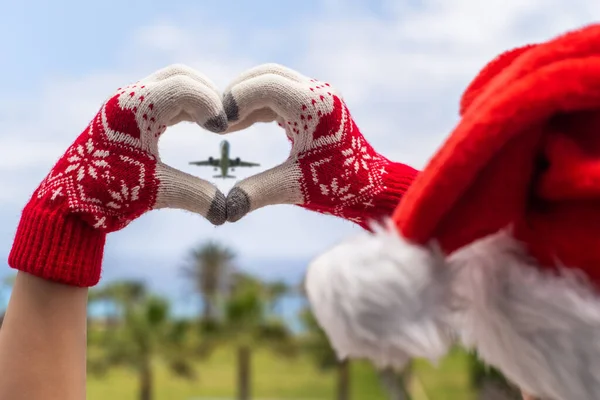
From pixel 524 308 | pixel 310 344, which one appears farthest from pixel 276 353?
pixel 524 308

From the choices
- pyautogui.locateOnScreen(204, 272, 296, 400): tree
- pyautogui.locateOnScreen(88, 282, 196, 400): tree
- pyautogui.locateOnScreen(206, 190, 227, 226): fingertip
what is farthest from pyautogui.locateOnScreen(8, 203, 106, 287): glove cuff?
pyautogui.locateOnScreen(204, 272, 296, 400): tree

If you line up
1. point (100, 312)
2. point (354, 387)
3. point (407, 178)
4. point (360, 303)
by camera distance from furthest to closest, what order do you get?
point (354, 387)
point (100, 312)
point (407, 178)
point (360, 303)

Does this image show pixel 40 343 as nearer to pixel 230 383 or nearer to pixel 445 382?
pixel 445 382

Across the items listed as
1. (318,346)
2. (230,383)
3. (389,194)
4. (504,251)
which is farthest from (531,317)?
(230,383)

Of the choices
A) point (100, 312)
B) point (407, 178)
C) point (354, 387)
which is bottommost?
point (354, 387)

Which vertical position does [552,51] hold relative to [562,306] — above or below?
above

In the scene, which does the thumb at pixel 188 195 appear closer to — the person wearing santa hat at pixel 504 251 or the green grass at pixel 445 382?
the person wearing santa hat at pixel 504 251

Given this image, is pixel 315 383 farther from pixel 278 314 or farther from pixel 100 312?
pixel 100 312

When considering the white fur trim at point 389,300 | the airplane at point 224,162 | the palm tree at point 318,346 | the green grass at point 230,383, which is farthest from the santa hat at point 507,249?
the green grass at point 230,383
